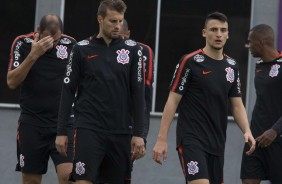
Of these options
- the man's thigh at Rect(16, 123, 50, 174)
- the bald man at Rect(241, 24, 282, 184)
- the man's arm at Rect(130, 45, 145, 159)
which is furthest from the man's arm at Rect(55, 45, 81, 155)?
the bald man at Rect(241, 24, 282, 184)

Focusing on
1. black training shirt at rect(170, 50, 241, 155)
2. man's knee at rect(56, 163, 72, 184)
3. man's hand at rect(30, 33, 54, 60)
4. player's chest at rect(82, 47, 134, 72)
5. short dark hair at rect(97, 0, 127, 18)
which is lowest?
man's knee at rect(56, 163, 72, 184)

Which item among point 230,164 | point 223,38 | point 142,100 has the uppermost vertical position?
point 223,38

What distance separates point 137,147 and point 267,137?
6.22 ft

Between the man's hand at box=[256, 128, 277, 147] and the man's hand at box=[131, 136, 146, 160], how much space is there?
5.90 ft

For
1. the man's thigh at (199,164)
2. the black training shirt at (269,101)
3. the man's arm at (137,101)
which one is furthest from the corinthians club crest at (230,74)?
the black training shirt at (269,101)

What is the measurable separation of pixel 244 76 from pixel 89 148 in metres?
5.71

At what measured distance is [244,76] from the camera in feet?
45.6

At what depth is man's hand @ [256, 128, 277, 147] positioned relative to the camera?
9.91m

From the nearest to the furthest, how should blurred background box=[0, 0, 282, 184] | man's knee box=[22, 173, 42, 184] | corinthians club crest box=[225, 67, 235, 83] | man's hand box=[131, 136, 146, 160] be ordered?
man's hand box=[131, 136, 146, 160]
corinthians club crest box=[225, 67, 235, 83]
man's knee box=[22, 173, 42, 184]
blurred background box=[0, 0, 282, 184]

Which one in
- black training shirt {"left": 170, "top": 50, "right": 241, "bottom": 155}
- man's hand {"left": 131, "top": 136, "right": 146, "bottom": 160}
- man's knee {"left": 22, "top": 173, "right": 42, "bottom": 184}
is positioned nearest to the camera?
man's hand {"left": 131, "top": 136, "right": 146, "bottom": 160}

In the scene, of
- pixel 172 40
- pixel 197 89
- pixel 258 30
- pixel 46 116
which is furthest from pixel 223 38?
pixel 172 40

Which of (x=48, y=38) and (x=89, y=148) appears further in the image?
(x=48, y=38)

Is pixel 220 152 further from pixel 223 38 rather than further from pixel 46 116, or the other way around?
pixel 46 116

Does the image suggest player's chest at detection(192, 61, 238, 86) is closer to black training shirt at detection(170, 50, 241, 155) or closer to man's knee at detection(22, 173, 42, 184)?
black training shirt at detection(170, 50, 241, 155)
